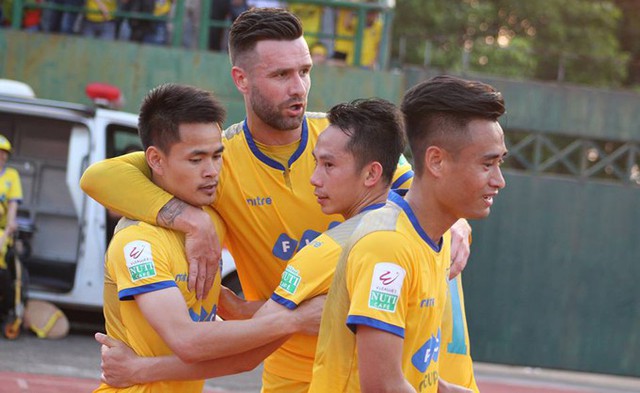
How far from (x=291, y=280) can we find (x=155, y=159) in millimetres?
788

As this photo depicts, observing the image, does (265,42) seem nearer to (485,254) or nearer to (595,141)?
(485,254)

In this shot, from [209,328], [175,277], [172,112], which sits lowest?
[209,328]

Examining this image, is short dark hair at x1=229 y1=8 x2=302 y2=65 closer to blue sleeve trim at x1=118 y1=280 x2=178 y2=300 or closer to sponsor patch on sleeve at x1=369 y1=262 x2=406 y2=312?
blue sleeve trim at x1=118 y1=280 x2=178 y2=300

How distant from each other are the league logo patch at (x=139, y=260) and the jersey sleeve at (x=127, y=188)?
0.15 m

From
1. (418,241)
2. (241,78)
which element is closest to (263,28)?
(241,78)

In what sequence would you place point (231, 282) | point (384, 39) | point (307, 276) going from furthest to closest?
point (384, 39), point (231, 282), point (307, 276)

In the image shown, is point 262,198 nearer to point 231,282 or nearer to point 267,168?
point 267,168

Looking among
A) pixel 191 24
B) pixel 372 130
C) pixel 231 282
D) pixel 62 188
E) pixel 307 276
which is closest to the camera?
pixel 307 276

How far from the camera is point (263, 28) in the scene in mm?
4555

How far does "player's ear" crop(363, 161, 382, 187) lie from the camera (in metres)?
3.90

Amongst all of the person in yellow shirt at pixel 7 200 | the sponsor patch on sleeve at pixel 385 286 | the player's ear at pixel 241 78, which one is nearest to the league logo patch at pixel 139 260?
the player's ear at pixel 241 78

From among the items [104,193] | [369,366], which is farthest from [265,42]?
[369,366]

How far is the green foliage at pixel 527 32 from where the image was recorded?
1000 inches

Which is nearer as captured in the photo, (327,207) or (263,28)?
(327,207)
